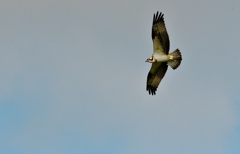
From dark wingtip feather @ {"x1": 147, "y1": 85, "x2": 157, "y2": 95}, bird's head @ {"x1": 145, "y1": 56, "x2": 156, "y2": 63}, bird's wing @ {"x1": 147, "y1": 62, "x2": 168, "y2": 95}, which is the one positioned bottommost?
dark wingtip feather @ {"x1": 147, "y1": 85, "x2": 157, "y2": 95}

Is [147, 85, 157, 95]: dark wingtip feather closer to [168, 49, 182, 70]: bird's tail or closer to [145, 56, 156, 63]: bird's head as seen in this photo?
[145, 56, 156, 63]: bird's head

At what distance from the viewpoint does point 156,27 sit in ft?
174

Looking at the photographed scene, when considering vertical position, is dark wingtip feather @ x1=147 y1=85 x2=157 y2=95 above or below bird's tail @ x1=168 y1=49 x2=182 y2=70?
below

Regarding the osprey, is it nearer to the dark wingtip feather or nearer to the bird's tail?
the bird's tail

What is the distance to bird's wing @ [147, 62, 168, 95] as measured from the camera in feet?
181

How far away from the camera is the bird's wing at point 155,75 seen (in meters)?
55.0

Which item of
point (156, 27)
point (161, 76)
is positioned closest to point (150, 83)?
point (161, 76)

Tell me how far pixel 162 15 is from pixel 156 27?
2.65ft

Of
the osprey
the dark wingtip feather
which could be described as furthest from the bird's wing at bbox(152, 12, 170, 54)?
the dark wingtip feather

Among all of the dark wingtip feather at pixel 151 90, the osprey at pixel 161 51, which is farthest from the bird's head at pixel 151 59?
the dark wingtip feather at pixel 151 90

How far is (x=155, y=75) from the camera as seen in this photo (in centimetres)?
5572

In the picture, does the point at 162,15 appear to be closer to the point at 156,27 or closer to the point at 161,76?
the point at 156,27

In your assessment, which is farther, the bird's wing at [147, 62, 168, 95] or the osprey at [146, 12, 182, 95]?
the bird's wing at [147, 62, 168, 95]

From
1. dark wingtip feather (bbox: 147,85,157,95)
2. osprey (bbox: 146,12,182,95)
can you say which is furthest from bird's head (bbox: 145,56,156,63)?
dark wingtip feather (bbox: 147,85,157,95)
